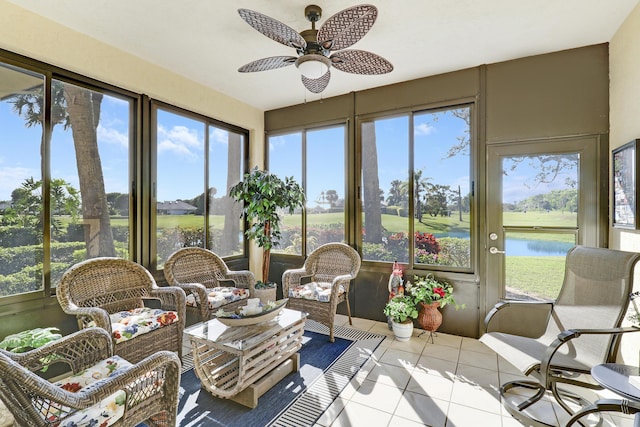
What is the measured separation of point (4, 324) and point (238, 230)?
2563mm

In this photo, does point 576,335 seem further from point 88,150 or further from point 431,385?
point 88,150

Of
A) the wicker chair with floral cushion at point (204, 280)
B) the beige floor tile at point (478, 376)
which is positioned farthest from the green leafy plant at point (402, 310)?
the wicker chair with floral cushion at point (204, 280)

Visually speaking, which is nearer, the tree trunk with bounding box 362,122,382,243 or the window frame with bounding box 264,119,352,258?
the tree trunk with bounding box 362,122,382,243

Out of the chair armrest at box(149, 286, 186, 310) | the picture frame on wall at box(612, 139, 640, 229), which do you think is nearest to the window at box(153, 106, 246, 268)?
the chair armrest at box(149, 286, 186, 310)

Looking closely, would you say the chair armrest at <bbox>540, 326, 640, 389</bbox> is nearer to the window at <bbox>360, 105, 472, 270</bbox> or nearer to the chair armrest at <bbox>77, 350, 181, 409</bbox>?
the window at <bbox>360, 105, 472, 270</bbox>

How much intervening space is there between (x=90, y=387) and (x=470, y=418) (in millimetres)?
2185

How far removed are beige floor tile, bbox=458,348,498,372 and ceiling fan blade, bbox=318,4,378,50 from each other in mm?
2830

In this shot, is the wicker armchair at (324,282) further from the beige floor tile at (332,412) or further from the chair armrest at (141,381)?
the chair armrest at (141,381)

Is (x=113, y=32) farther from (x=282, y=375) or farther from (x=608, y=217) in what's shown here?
(x=608, y=217)

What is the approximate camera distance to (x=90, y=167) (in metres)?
2.88

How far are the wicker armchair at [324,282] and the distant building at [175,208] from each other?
1.44 m

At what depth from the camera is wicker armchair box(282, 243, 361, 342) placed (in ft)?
10.5

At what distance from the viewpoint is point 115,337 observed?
221cm

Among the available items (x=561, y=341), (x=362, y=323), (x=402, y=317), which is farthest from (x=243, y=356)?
(x=362, y=323)
